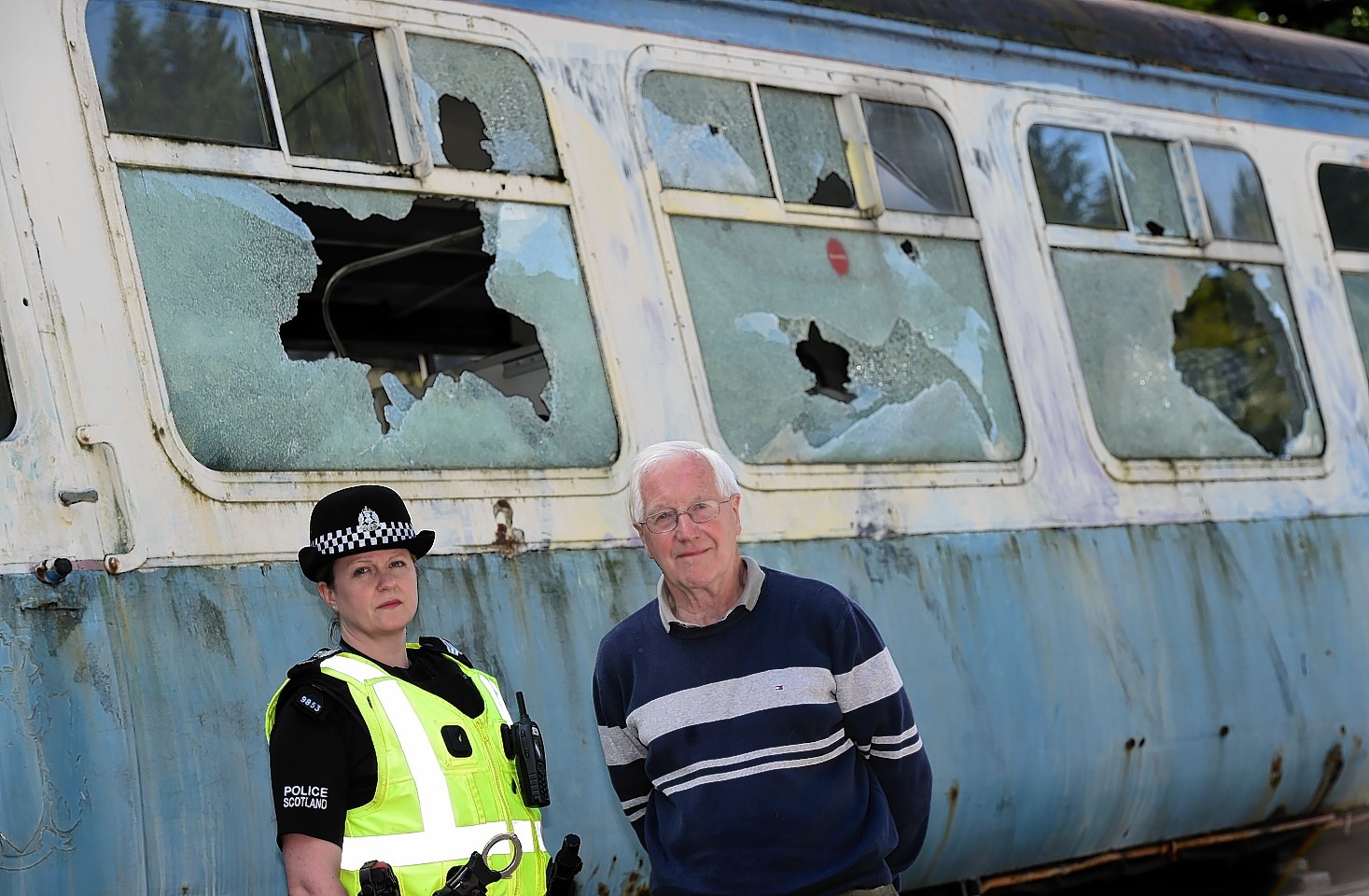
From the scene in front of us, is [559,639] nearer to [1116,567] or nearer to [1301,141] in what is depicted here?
[1116,567]

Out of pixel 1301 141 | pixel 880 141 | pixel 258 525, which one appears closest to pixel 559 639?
pixel 258 525

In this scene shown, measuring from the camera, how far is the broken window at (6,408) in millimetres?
3799

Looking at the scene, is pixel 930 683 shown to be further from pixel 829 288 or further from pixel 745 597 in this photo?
pixel 745 597

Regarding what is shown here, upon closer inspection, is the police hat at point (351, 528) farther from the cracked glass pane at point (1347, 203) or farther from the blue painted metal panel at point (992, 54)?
the cracked glass pane at point (1347, 203)

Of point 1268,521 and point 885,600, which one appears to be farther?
point 1268,521

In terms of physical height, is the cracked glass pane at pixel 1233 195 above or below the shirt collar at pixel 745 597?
Result: above

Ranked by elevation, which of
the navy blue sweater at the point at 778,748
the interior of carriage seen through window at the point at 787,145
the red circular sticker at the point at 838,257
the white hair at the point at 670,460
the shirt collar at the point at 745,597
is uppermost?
the interior of carriage seen through window at the point at 787,145

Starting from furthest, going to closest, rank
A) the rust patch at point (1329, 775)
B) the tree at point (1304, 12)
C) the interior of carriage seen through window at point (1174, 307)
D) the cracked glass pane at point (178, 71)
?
1. the tree at point (1304, 12)
2. the rust patch at point (1329, 775)
3. the interior of carriage seen through window at point (1174, 307)
4. the cracked glass pane at point (178, 71)

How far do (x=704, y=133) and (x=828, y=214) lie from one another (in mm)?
496

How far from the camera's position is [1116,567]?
19.3 ft

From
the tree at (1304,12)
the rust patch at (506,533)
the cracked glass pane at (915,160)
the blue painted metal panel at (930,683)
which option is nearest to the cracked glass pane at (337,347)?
the rust patch at (506,533)

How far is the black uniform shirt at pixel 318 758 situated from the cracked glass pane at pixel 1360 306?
5.19 metres

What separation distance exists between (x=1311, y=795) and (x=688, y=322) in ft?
9.85

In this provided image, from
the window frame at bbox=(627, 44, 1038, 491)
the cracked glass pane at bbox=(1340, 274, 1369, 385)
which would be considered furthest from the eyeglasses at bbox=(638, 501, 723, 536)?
the cracked glass pane at bbox=(1340, 274, 1369, 385)
